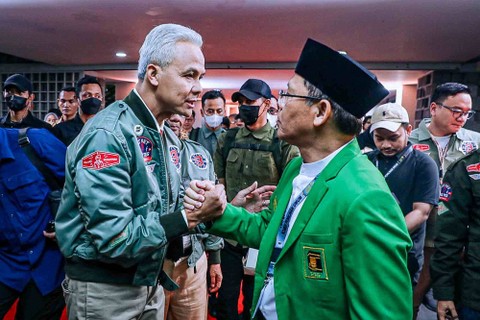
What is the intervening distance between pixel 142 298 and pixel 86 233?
0.31m

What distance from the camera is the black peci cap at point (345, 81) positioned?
3.53 feet

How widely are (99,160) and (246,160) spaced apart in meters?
1.66

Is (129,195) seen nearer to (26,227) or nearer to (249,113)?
(26,227)

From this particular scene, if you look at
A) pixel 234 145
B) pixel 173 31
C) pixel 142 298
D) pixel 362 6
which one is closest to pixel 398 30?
pixel 362 6

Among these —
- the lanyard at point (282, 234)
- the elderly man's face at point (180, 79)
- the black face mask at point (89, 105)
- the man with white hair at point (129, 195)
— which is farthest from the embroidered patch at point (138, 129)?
the black face mask at point (89, 105)

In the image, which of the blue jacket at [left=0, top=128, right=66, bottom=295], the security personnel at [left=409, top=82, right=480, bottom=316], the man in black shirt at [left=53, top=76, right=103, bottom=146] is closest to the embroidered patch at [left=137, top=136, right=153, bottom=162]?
the blue jacket at [left=0, top=128, right=66, bottom=295]

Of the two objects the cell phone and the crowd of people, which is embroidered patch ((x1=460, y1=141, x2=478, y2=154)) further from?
the cell phone

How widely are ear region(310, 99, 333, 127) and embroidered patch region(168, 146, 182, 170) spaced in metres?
0.60

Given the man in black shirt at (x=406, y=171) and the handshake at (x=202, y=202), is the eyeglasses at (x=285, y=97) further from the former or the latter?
the man in black shirt at (x=406, y=171)

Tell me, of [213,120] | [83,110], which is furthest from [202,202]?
[213,120]

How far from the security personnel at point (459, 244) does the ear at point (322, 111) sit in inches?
37.3

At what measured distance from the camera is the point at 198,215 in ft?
4.12

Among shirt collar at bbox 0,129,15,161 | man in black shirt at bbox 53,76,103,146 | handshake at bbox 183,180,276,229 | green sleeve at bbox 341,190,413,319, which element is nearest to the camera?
green sleeve at bbox 341,190,413,319

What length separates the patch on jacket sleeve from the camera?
0.98 meters
